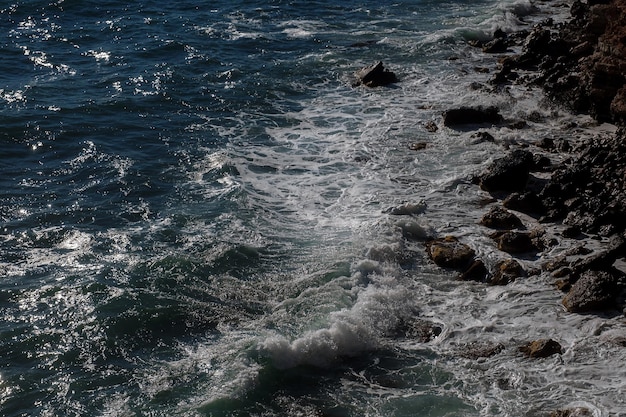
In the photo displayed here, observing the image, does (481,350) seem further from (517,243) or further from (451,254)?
(517,243)

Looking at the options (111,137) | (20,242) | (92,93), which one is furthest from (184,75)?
(20,242)

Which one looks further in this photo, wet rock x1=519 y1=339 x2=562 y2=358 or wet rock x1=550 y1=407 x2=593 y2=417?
wet rock x1=519 y1=339 x2=562 y2=358

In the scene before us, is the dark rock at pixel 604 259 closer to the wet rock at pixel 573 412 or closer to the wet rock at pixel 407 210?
the wet rock at pixel 573 412

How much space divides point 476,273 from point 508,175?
422cm

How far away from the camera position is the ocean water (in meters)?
13.6

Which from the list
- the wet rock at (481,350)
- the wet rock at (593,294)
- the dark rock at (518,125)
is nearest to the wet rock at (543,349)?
the wet rock at (481,350)

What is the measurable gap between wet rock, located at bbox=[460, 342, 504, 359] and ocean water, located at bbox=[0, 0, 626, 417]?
128 millimetres

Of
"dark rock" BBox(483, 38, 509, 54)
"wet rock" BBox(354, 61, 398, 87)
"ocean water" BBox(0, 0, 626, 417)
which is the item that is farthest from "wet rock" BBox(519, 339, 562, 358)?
"dark rock" BBox(483, 38, 509, 54)

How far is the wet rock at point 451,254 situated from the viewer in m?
16.9

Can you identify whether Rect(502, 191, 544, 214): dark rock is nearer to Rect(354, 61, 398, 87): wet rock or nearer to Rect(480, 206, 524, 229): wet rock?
Rect(480, 206, 524, 229): wet rock

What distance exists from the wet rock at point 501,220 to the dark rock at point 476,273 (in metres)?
1.95

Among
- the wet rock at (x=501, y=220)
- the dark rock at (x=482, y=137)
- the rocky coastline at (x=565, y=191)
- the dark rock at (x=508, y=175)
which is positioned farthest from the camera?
the dark rock at (x=482, y=137)

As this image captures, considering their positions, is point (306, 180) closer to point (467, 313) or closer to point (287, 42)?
point (467, 313)

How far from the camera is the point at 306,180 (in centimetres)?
2158
